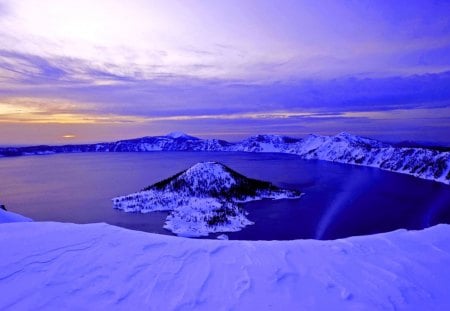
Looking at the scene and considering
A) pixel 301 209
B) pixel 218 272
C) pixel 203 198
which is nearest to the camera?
pixel 218 272

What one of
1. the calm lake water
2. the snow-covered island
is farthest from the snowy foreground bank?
the snow-covered island

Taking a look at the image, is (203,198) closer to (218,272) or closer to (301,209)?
(301,209)

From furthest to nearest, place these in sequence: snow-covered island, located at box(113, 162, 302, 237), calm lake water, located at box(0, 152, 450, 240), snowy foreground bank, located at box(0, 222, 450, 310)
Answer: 1. snow-covered island, located at box(113, 162, 302, 237)
2. calm lake water, located at box(0, 152, 450, 240)
3. snowy foreground bank, located at box(0, 222, 450, 310)

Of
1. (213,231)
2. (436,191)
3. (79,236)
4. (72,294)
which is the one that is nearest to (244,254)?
(72,294)

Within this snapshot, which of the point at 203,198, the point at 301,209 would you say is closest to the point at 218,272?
the point at 301,209

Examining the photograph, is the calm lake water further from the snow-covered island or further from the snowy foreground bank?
the snowy foreground bank

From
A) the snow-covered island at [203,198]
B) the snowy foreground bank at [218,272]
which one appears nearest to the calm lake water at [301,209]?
the snow-covered island at [203,198]

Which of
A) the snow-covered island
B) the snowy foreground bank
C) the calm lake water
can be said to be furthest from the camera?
the snow-covered island
